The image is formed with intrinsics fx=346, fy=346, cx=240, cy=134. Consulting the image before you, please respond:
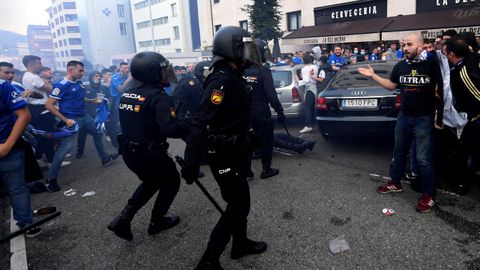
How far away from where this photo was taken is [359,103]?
5340 millimetres

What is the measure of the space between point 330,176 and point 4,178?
3.88m

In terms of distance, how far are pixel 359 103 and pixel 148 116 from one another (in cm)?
349

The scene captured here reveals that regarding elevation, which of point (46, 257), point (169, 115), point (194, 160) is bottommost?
point (46, 257)

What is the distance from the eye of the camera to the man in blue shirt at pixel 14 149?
10.6 ft

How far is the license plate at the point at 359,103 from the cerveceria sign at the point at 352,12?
16423 millimetres

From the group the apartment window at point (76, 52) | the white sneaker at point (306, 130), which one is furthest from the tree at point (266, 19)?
the apartment window at point (76, 52)

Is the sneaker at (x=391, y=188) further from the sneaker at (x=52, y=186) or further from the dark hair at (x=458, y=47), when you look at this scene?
the sneaker at (x=52, y=186)

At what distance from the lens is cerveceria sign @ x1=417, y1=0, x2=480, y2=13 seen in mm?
15305

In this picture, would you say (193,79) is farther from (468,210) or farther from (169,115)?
(468,210)

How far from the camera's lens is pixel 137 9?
64.5m

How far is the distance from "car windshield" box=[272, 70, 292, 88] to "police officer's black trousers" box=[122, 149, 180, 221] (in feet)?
16.5

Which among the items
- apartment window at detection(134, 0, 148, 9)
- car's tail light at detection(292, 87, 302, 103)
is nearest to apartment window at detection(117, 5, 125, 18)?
apartment window at detection(134, 0, 148, 9)

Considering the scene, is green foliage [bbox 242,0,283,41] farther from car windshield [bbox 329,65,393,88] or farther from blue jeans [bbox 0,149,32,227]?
blue jeans [bbox 0,149,32,227]

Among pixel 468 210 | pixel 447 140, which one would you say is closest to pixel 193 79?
pixel 447 140
